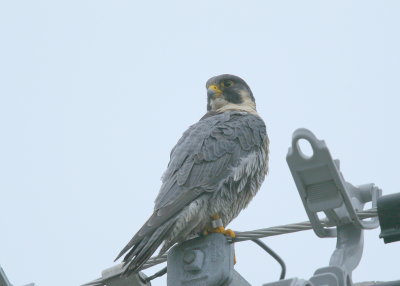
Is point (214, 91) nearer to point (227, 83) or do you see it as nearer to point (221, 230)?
point (227, 83)

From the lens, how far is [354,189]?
3.48m

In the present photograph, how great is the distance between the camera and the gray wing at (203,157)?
4477 millimetres

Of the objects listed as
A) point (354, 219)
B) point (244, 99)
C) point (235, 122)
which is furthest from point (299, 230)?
point (244, 99)

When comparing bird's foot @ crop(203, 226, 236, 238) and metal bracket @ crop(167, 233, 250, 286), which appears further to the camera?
bird's foot @ crop(203, 226, 236, 238)

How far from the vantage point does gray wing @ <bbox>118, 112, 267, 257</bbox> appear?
176 inches

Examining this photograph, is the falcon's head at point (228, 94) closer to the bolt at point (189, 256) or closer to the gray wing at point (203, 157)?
the gray wing at point (203, 157)

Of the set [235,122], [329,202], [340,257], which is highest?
[235,122]

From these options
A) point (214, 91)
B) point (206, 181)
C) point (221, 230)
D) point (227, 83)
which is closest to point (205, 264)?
point (221, 230)

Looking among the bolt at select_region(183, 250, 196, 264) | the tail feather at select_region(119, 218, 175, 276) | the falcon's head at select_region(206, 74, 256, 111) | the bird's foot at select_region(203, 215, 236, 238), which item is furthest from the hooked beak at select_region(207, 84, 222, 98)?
the bolt at select_region(183, 250, 196, 264)

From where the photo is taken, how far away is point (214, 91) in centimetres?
635

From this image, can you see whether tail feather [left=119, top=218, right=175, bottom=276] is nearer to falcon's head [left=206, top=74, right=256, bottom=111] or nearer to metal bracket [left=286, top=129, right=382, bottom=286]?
metal bracket [left=286, top=129, right=382, bottom=286]

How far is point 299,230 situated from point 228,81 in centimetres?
305

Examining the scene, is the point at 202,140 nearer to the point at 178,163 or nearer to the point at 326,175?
the point at 178,163

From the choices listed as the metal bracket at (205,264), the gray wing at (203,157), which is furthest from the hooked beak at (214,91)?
the metal bracket at (205,264)
